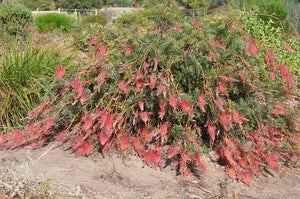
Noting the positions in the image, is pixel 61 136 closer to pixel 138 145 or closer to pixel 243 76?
pixel 138 145

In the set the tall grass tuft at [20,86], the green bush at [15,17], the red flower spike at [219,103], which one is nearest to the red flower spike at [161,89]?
the red flower spike at [219,103]

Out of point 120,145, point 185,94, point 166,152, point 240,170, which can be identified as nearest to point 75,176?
point 120,145

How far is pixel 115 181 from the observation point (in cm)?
317

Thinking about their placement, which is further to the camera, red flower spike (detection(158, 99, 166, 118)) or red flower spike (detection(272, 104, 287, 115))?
A: red flower spike (detection(272, 104, 287, 115))

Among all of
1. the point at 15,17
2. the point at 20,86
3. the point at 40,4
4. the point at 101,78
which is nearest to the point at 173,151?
the point at 101,78

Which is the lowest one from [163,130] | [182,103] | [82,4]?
[82,4]

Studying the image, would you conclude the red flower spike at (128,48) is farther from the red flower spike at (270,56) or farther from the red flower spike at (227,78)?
the red flower spike at (270,56)

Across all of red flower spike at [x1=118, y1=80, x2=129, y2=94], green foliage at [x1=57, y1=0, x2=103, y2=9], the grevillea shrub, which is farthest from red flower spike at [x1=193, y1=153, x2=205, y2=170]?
green foliage at [x1=57, y1=0, x2=103, y2=9]

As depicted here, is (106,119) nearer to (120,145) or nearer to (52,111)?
(120,145)

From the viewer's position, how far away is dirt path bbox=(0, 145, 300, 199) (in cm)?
285

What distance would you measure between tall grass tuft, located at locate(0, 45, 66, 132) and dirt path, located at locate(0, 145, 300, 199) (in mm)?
849

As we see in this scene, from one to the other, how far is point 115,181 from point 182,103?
2.66ft

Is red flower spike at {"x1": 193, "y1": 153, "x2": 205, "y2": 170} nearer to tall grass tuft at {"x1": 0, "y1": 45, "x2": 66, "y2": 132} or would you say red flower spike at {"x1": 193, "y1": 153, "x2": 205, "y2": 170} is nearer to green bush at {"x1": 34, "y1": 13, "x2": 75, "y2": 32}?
tall grass tuft at {"x1": 0, "y1": 45, "x2": 66, "y2": 132}

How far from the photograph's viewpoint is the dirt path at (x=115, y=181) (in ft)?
→ 9.35
